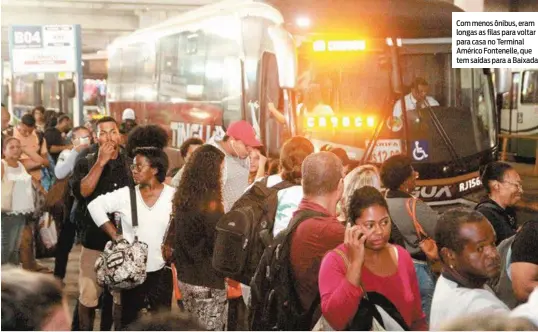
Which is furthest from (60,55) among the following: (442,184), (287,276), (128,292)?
(287,276)

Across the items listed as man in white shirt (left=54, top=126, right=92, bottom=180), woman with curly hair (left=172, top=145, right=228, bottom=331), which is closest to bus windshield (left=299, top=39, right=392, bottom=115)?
man in white shirt (left=54, top=126, right=92, bottom=180)

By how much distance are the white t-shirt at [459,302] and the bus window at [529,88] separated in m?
20.6

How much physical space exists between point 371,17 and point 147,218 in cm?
544

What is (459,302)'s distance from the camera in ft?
11.3

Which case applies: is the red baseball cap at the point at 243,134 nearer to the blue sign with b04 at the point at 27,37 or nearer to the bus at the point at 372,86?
the bus at the point at 372,86

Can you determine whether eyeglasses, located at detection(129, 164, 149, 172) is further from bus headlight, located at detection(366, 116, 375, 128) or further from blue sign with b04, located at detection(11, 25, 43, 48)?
blue sign with b04, located at detection(11, 25, 43, 48)

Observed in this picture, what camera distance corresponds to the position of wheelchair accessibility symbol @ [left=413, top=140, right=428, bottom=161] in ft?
34.4

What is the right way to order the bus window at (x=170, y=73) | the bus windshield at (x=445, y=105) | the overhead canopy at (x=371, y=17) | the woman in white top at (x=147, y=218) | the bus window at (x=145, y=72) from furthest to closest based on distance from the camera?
1. the bus window at (x=145, y=72)
2. the bus window at (x=170, y=73)
3. the bus windshield at (x=445, y=105)
4. the overhead canopy at (x=371, y=17)
5. the woman in white top at (x=147, y=218)

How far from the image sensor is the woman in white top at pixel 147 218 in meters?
5.82

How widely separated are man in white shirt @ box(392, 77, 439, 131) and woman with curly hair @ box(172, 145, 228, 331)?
16.6ft

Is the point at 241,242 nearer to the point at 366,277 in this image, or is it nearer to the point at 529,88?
the point at 366,277

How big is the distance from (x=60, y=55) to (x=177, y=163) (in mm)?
4489

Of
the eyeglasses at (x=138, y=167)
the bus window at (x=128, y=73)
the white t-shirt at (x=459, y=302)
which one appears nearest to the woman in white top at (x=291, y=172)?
the eyeglasses at (x=138, y=167)

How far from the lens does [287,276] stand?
438 cm
